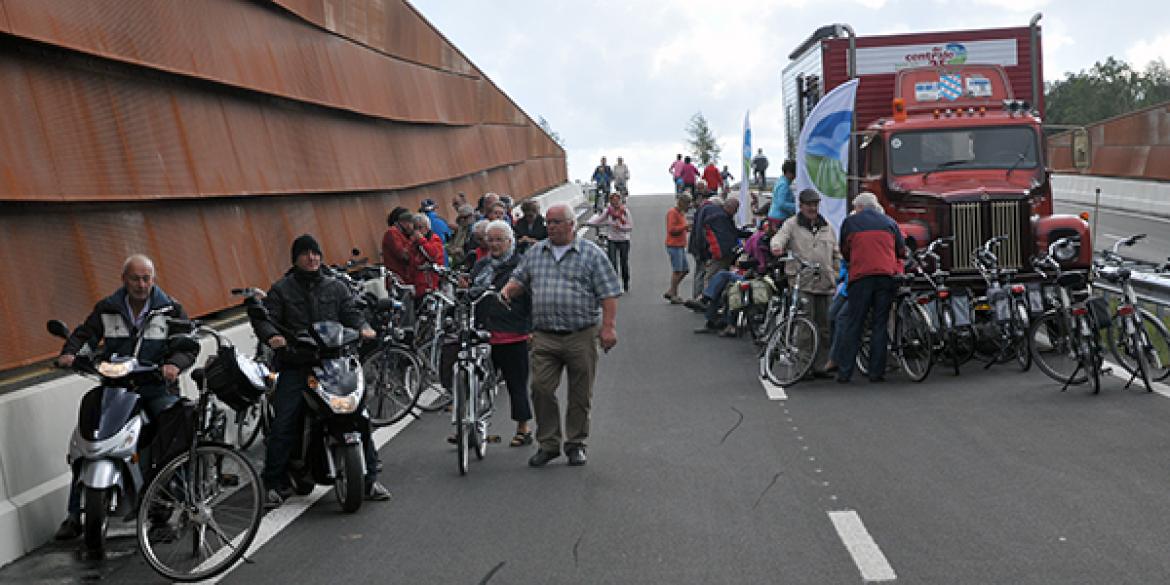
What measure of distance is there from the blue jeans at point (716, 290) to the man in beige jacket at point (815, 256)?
399 centimetres

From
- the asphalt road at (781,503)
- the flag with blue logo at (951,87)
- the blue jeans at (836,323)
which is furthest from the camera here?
the flag with blue logo at (951,87)

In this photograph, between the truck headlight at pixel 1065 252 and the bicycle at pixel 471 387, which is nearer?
the bicycle at pixel 471 387

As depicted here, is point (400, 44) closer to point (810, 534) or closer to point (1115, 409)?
point (1115, 409)

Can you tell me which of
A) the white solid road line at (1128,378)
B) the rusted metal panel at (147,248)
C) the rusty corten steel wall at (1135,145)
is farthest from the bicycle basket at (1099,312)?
the rusty corten steel wall at (1135,145)

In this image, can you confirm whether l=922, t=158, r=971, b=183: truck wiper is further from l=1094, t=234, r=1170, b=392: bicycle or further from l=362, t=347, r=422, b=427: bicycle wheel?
l=362, t=347, r=422, b=427: bicycle wheel

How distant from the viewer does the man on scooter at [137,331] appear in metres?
8.90

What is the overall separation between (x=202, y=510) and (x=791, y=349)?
26.9 ft

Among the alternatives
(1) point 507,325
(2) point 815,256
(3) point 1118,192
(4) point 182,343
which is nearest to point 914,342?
(2) point 815,256

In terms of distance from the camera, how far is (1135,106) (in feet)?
330

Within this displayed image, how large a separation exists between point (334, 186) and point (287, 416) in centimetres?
1048

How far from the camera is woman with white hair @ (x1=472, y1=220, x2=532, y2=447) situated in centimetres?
1166

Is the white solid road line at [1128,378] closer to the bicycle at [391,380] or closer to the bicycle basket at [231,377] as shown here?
the bicycle at [391,380]

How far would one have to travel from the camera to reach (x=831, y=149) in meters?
18.8

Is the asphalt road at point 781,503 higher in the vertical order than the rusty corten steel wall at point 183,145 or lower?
lower
